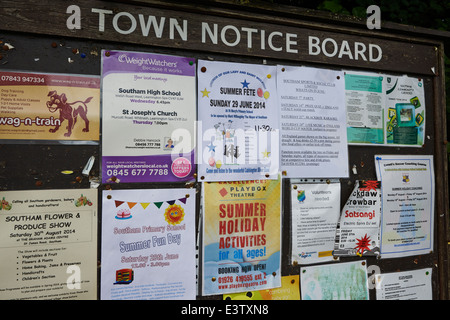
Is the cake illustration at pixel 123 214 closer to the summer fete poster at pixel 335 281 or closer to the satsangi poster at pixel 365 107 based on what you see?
the summer fete poster at pixel 335 281

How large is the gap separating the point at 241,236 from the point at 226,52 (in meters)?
0.97

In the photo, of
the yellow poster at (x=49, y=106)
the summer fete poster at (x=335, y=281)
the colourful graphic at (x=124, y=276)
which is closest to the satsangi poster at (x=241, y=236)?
the summer fete poster at (x=335, y=281)

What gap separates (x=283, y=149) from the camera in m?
1.86

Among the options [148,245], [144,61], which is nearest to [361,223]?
[148,245]

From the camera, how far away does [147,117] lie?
5.37 feet

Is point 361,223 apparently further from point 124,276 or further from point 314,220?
point 124,276

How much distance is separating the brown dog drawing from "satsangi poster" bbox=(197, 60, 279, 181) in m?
Result: 0.55

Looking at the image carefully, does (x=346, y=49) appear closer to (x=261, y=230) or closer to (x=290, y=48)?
(x=290, y=48)

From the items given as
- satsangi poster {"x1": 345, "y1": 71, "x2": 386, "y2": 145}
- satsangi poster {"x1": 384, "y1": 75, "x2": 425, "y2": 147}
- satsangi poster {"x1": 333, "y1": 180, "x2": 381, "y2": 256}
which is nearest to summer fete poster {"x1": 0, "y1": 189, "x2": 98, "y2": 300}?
satsangi poster {"x1": 333, "y1": 180, "x2": 381, "y2": 256}

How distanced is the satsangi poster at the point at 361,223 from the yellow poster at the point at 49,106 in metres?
1.44

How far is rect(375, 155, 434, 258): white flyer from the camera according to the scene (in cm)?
205

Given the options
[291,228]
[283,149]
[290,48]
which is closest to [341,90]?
[290,48]

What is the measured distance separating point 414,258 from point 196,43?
1.85 meters

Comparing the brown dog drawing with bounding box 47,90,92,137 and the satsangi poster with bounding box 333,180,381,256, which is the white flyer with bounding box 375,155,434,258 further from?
the brown dog drawing with bounding box 47,90,92,137
